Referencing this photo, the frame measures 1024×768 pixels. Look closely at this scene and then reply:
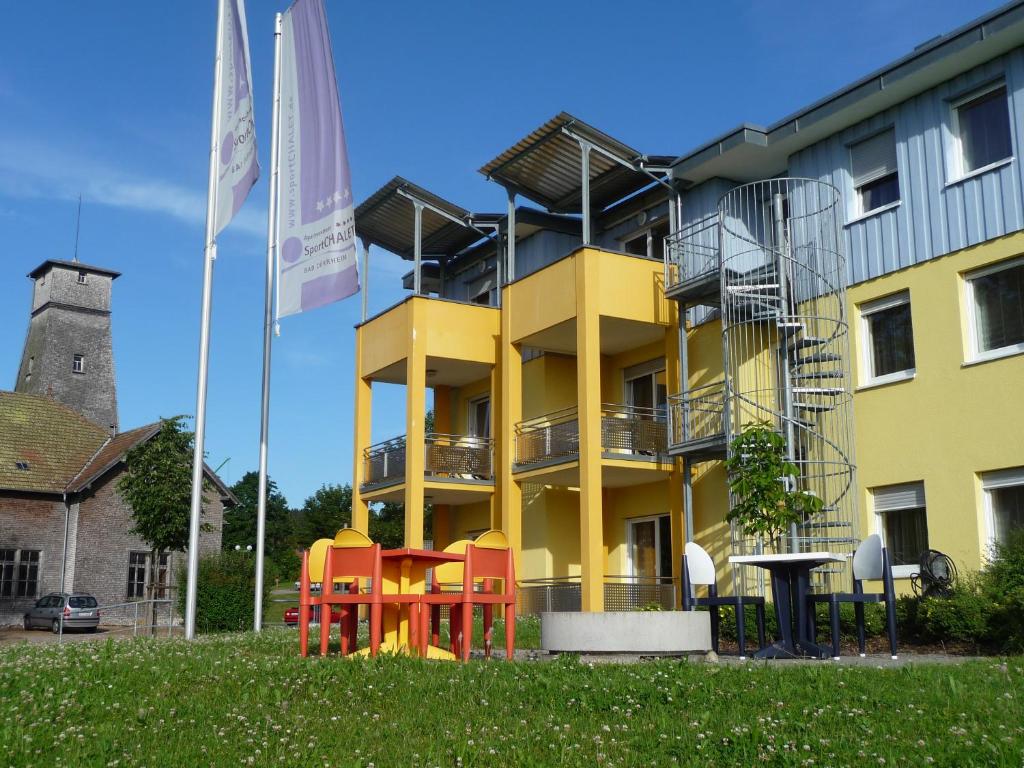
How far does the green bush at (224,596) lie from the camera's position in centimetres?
2356

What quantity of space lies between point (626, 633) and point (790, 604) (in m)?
2.11

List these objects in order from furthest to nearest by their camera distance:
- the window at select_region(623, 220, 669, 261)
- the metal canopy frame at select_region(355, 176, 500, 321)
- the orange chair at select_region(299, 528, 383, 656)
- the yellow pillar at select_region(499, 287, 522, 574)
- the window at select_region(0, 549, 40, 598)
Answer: the window at select_region(0, 549, 40, 598), the metal canopy frame at select_region(355, 176, 500, 321), the window at select_region(623, 220, 669, 261), the yellow pillar at select_region(499, 287, 522, 574), the orange chair at select_region(299, 528, 383, 656)

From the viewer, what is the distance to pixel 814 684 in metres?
7.77

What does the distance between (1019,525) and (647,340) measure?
902cm

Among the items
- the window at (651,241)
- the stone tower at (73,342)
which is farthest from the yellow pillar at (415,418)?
the stone tower at (73,342)

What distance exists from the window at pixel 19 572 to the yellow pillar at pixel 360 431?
18712 mm

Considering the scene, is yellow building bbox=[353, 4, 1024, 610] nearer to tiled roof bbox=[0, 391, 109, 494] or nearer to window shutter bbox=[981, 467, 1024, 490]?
window shutter bbox=[981, 467, 1024, 490]

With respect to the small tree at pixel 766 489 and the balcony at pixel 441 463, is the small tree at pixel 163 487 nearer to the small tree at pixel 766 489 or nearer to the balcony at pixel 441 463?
the balcony at pixel 441 463

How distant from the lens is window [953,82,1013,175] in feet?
53.0

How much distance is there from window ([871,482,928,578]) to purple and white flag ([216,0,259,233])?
34.2ft

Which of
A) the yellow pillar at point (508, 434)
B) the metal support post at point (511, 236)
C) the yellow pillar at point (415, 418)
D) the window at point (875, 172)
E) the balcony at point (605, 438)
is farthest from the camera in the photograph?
the yellow pillar at point (415, 418)

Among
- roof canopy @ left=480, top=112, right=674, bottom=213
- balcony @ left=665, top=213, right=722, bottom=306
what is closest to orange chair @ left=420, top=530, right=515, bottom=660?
balcony @ left=665, top=213, right=722, bottom=306

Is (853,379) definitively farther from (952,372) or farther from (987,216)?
(987,216)

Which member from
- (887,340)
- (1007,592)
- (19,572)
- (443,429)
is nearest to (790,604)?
(1007,592)
